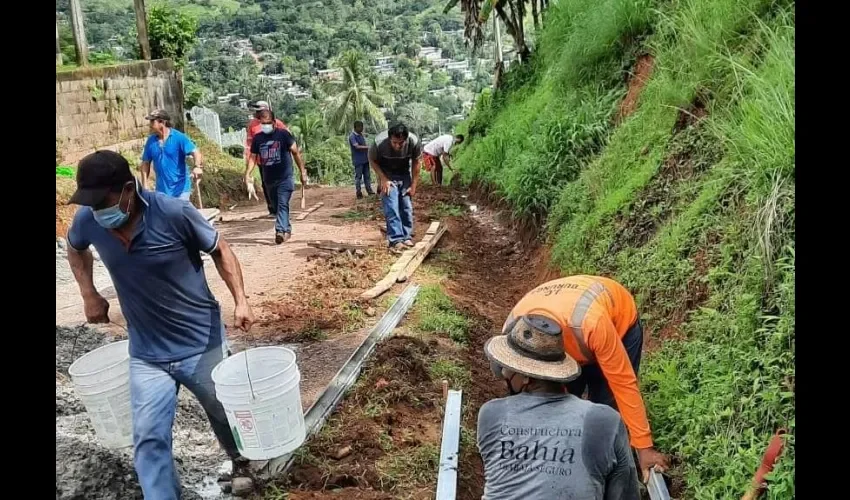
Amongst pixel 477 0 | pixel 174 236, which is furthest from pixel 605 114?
pixel 477 0

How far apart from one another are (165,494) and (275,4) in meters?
90.2

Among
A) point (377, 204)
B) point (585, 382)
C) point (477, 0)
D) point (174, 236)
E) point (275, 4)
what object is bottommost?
point (377, 204)

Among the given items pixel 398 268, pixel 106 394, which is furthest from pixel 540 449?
pixel 398 268

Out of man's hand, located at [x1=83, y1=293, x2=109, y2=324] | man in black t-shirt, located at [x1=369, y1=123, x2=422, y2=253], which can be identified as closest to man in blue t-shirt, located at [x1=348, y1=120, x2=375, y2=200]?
man in black t-shirt, located at [x1=369, y1=123, x2=422, y2=253]

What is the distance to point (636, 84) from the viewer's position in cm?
712

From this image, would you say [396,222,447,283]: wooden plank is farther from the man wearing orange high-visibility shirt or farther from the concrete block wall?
the concrete block wall

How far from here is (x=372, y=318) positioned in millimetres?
6125

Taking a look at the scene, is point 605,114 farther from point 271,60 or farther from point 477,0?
point 271,60

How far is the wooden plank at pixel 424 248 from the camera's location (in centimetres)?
719

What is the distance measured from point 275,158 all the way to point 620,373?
6.29 metres

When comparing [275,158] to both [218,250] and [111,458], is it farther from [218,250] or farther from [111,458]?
[111,458]

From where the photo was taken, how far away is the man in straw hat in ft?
7.69

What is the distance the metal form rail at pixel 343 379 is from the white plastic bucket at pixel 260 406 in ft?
1.07

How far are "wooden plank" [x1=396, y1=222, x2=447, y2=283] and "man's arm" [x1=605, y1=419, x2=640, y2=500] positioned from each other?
187 inches
